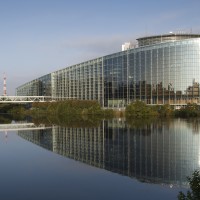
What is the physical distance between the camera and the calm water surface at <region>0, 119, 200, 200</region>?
647 inches

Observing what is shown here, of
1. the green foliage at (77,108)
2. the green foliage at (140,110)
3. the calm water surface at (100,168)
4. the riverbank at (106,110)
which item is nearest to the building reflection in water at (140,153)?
the calm water surface at (100,168)

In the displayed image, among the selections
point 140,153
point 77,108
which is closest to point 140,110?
point 77,108

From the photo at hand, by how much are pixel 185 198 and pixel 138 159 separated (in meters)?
14.6

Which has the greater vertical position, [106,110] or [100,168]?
[106,110]

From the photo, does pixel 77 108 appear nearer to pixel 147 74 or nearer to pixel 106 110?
pixel 106 110

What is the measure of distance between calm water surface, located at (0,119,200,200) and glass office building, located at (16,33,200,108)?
47.4 m

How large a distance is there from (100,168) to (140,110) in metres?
54.1

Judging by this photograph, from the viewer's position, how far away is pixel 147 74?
3295 inches

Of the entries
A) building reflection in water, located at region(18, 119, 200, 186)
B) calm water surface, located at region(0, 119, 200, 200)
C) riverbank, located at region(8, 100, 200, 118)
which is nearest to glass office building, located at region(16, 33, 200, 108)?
riverbank, located at region(8, 100, 200, 118)

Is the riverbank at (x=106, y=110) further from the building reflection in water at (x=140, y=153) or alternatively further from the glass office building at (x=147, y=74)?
the building reflection in water at (x=140, y=153)

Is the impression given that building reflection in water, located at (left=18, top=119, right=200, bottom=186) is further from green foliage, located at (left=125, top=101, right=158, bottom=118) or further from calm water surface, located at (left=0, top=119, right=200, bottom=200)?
green foliage, located at (left=125, top=101, right=158, bottom=118)

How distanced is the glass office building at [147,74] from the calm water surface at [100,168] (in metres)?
47.4

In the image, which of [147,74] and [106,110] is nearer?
[147,74]

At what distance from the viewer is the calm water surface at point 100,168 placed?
16438 mm
